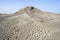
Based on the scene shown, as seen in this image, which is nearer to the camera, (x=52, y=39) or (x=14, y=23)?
(x=52, y=39)

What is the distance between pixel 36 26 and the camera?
8.24 meters

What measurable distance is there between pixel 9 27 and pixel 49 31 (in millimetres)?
2969

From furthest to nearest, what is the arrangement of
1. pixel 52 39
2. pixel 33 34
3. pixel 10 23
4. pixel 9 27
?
pixel 10 23 < pixel 9 27 < pixel 33 34 < pixel 52 39

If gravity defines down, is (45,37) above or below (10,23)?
below

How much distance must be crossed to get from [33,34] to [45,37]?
2.84 ft

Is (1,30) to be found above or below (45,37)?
above

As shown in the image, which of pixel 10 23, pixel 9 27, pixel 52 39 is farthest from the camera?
pixel 10 23

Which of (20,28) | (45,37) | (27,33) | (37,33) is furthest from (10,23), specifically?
(45,37)

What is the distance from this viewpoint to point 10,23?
332 inches

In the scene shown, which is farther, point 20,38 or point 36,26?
point 36,26

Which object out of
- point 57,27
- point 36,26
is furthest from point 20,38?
point 57,27

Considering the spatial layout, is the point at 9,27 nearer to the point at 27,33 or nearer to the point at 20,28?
the point at 20,28

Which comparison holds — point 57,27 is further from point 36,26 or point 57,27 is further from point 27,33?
point 27,33

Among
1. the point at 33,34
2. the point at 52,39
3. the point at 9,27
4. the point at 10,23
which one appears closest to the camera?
the point at 52,39
